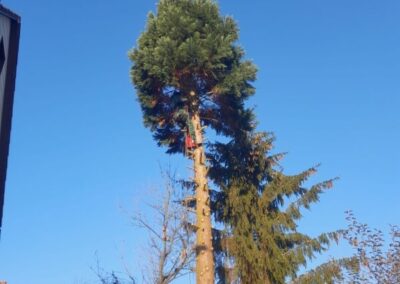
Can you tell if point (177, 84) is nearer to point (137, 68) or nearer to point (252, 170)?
point (137, 68)

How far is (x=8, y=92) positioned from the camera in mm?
14273

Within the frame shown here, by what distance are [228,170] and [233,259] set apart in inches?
117

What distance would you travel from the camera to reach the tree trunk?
53.7 ft

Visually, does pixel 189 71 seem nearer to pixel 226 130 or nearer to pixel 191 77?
pixel 191 77

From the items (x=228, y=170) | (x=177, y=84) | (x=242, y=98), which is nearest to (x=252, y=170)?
(x=228, y=170)

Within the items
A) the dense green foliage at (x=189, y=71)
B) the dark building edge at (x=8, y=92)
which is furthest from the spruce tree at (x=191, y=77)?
the dark building edge at (x=8, y=92)

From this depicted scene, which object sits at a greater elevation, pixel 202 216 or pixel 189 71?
pixel 189 71

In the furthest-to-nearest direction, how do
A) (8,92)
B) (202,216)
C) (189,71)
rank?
(189,71)
(202,216)
(8,92)

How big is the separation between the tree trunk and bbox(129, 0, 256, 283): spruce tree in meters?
0.04

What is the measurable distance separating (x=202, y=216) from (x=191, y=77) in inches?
184

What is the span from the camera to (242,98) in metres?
20.1

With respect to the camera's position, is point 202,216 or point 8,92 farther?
point 202,216

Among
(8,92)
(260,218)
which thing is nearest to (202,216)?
(260,218)

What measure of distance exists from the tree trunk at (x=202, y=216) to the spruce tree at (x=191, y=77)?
1.6 inches
